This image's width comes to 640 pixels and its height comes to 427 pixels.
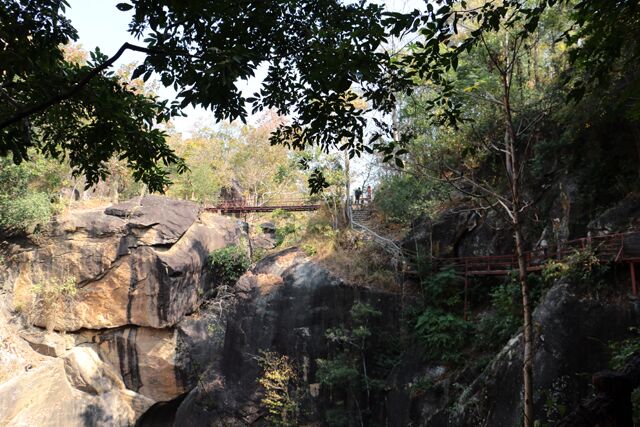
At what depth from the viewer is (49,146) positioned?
13.3 ft

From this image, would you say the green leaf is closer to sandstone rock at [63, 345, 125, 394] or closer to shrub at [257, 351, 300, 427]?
shrub at [257, 351, 300, 427]

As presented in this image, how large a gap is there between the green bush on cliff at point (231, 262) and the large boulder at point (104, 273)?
112 cm

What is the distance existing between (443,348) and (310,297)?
14.8 ft

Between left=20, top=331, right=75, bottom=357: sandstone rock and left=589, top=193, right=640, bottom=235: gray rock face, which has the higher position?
left=589, top=193, right=640, bottom=235: gray rock face

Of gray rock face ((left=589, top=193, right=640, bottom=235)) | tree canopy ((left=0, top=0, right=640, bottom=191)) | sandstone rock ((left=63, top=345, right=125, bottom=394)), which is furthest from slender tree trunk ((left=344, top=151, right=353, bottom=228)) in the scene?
tree canopy ((left=0, top=0, right=640, bottom=191))

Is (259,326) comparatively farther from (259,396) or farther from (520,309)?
(520,309)

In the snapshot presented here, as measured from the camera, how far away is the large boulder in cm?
1750

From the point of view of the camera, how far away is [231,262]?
19.0 metres

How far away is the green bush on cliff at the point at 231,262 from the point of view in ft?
62.2

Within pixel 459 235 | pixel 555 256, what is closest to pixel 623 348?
pixel 555 256

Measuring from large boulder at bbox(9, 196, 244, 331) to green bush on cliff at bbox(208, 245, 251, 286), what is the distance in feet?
3.69

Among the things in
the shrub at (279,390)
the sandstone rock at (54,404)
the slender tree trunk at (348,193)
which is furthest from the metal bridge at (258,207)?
the sandstone rock at (54,404)

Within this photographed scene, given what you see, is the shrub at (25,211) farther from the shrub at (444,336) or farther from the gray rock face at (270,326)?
the shrub at (444,336)

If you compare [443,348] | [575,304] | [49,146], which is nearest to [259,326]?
[443,348]
